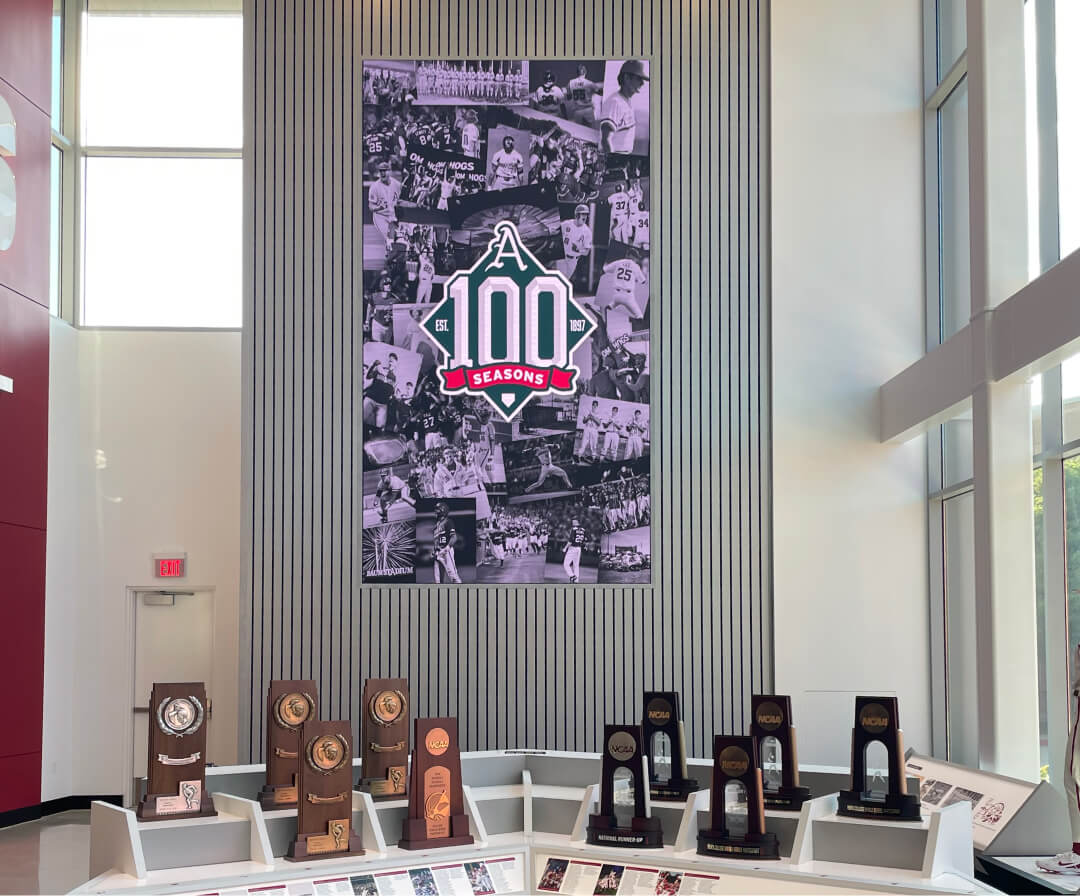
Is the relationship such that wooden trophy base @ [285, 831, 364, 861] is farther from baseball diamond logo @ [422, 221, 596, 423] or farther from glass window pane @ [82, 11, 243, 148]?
glass window pane @ [82, 11, 243, 148]

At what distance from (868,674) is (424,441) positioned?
402 centimetres

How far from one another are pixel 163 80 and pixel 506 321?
4782 millimetres

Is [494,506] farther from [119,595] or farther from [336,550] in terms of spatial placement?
[119,595]

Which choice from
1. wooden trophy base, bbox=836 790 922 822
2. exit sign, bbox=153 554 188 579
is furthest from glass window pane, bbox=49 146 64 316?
wooden trophy base, bbox=836 790 922 822

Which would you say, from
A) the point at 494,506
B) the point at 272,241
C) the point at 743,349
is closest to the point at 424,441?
the point at 494,506

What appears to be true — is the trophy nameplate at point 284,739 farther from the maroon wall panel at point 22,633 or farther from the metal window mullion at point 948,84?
the metal window mullion at point 948,84

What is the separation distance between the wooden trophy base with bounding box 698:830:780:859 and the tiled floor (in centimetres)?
481

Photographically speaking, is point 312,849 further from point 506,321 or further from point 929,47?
point 929,47

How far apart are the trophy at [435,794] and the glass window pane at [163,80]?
823 centimetres

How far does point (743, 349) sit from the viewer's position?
9.91 meters

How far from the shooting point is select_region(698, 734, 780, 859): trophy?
4898 millimetres

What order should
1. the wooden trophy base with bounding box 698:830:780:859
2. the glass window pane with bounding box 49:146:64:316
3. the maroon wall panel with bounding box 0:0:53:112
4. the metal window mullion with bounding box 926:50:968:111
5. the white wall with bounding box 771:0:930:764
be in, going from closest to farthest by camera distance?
the wooden trophy base with bounding box 698:830:780:859
the metal window mullion with bounding box 926:50:968:111
the white wall with bounding box 771:0:930:764
the maroon wall panel with bounding box 0:0:53:112
the glass window pane with bounding box 49:146:64:316

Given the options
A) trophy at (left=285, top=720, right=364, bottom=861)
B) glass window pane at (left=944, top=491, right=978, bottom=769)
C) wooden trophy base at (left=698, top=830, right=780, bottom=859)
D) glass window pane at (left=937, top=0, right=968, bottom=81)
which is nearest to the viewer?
wooden trophy base at (left=698, top=830, right=780, bottom=859)

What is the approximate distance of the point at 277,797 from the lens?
18.6 ft
